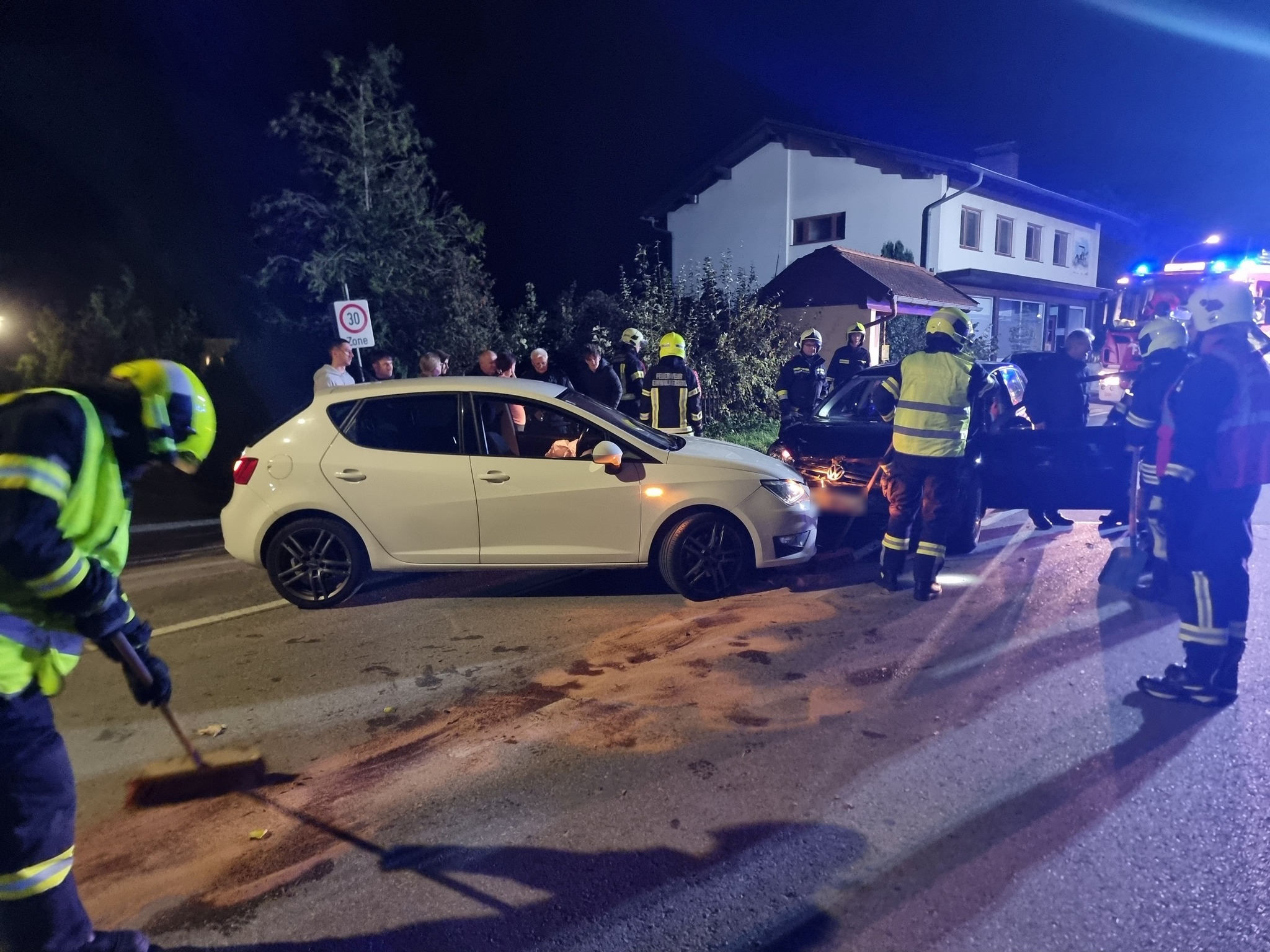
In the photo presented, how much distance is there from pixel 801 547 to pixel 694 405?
3.35 meters

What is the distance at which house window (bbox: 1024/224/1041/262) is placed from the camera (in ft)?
90.3

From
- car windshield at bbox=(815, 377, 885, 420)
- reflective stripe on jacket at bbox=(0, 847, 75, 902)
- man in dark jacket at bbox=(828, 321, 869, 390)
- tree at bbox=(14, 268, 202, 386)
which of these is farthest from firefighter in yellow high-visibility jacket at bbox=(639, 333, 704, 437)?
tree at bbox=(14, 268, 202, 386)

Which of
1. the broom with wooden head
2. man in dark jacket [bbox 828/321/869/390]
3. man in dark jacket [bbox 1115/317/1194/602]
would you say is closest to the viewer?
the broom with wooden head

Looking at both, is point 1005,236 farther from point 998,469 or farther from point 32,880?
point 32,880

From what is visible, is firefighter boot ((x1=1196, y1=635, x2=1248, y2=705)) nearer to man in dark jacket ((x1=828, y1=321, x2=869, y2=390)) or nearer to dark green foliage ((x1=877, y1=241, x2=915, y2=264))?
man in dark jacket ((x1=828, y1=321, x2=869, y2=390))

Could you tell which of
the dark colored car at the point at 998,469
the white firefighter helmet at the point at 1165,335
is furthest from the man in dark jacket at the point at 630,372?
the white firefighter helmet at the point at 1165,335

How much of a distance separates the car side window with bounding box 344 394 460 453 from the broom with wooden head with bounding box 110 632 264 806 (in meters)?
2.45

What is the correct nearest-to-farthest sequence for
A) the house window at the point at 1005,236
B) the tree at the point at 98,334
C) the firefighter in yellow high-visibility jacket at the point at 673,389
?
the firefighter in yellow high-visibility jacket at the point at 673,389 → the tree at the point at 98,334 → the house window at the point at 1005,236

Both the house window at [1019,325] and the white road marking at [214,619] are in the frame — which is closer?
the white road marking at [214,619]

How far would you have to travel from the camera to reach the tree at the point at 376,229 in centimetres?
1318

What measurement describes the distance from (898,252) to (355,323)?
56.4 feet

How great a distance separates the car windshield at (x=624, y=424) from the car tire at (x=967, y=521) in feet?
8.40

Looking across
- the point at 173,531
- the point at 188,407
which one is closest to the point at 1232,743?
the point at 188,407

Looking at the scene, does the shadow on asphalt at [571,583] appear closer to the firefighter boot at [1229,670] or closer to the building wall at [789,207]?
the firefighter boot at [1229,670]
